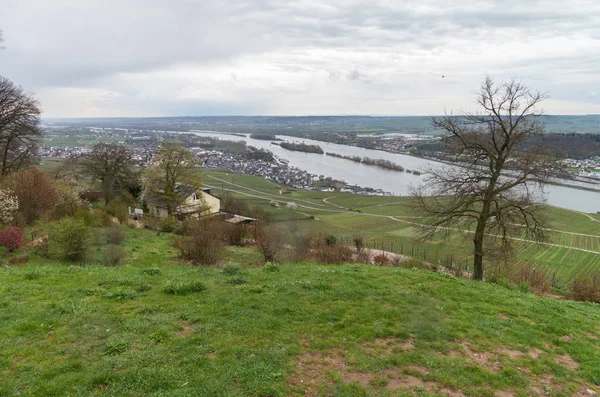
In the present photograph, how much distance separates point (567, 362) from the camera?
6.56 meters

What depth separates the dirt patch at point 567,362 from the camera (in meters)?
6.40

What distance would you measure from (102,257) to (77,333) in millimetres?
9329

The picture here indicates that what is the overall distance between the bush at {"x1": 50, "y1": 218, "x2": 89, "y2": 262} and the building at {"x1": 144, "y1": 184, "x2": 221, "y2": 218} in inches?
691

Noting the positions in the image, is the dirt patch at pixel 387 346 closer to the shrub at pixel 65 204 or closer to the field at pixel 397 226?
the field at pixel 397 226

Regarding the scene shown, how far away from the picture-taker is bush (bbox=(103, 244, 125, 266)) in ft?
47.0

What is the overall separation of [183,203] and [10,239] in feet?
65.1

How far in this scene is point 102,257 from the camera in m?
14.9

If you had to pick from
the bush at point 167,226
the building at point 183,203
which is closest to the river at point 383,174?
the building at point 183,203

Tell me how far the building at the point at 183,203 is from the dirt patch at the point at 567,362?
29.0 metres

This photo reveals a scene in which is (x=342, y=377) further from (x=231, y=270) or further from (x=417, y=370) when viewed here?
(x=231, y=270)

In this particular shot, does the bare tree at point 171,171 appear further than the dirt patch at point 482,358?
Yes

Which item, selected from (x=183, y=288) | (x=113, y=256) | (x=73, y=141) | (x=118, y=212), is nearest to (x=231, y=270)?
(x=183, y=288)

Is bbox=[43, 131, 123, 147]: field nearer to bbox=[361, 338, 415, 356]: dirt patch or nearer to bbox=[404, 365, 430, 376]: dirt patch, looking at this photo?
bbox=[361, 338, 415, 356]: dirt patch

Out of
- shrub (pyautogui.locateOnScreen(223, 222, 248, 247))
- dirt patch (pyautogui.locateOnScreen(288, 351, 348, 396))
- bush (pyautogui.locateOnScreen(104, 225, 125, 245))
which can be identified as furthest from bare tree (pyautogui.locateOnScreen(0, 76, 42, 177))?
dirt patch (pyautogui.locateOnScreen(288, 351, 348, 396))
